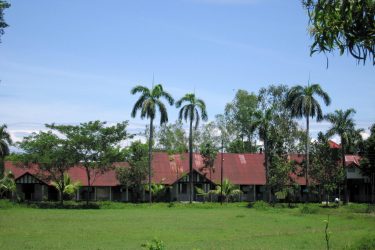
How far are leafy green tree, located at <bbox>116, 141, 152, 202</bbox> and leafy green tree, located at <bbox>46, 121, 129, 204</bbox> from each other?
8.46ft

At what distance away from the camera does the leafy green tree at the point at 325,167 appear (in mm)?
54781

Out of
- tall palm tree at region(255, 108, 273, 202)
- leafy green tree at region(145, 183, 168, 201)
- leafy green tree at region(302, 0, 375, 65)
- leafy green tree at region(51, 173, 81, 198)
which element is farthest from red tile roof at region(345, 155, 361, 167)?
leafy green tree at region(302, 0, 375, 65)

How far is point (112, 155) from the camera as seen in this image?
52.9m

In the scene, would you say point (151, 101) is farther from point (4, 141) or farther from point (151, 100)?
point (4, 141)

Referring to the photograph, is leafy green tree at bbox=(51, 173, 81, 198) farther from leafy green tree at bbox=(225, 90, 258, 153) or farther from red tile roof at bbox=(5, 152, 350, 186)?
leafy green tree at bbox=(225, 90, 258, 153)

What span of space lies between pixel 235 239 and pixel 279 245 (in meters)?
2.68

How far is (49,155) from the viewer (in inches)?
2002

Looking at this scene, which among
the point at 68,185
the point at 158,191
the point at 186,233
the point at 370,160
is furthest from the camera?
the point at 158,191

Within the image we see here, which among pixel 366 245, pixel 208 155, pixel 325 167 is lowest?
pixel 366 245

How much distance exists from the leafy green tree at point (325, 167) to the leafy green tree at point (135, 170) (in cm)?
1918

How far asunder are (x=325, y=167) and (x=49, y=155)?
29.6 meters

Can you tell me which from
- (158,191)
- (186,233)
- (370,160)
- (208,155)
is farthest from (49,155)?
(370,160)

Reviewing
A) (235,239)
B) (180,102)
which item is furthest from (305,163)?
(235,239)

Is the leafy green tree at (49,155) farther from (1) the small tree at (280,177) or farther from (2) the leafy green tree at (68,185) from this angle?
(1) the small tree at (280,177)
